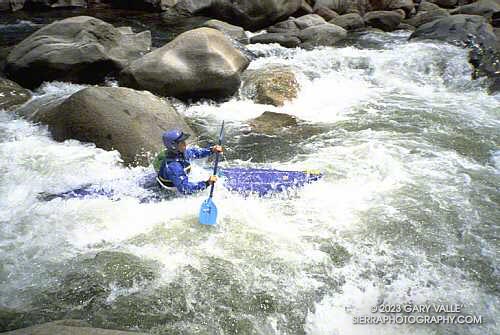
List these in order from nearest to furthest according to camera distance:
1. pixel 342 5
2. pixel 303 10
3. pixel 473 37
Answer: pixel 473 37
pixel 303 10
pixel 342 5

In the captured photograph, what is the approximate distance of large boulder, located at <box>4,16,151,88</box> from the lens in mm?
7562

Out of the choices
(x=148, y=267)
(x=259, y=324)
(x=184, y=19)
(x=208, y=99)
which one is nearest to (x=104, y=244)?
(x=148, y=267)

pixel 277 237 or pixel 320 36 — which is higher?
pixel 277 237

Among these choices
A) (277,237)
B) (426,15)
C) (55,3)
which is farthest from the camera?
(55,3)

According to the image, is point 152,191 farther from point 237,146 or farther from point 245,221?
point 237,146

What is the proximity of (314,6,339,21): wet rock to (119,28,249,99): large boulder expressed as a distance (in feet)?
28.0

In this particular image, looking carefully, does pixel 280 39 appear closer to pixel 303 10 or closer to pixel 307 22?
pixel 307 22

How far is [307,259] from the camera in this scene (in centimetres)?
383

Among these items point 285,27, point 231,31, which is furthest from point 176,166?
point 285,27

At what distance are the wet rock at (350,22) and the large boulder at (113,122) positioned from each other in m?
9.63

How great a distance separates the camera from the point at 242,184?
4891mm

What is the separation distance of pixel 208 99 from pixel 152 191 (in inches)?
128

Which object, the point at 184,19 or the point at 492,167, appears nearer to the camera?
the point at 492,167

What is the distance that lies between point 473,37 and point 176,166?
866 centimetres
